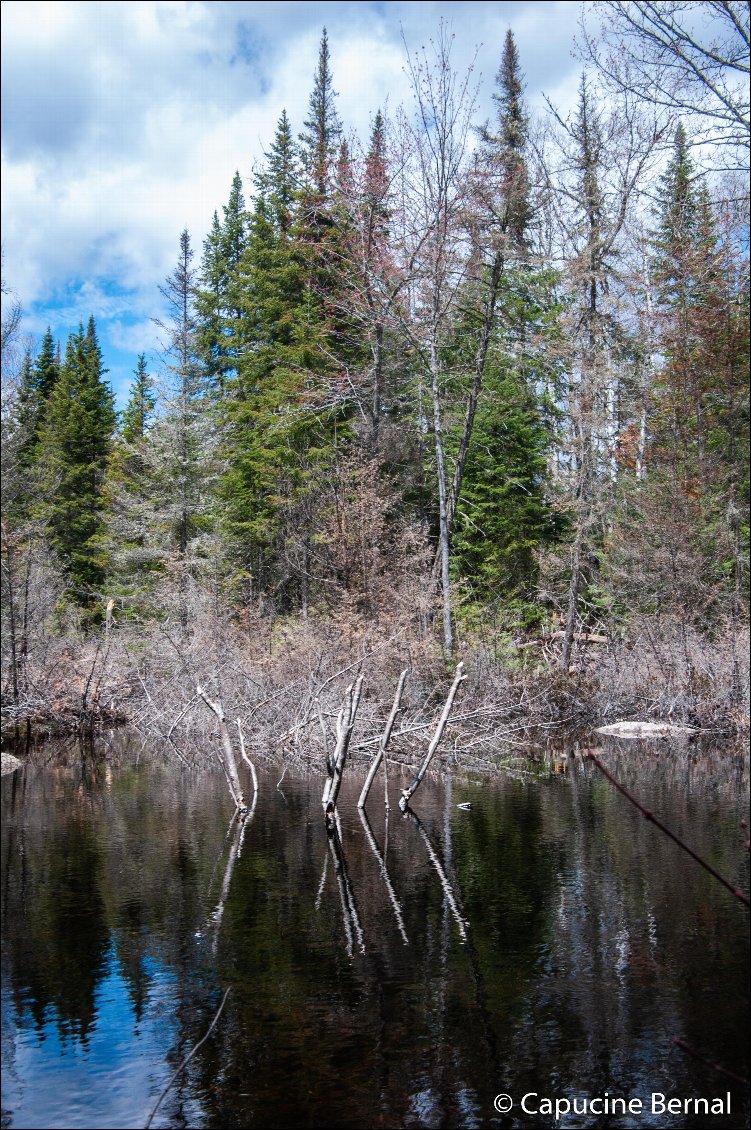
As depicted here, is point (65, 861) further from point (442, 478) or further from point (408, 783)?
point (442, 478)

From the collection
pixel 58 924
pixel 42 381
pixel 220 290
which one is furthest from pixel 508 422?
pixel 42 381

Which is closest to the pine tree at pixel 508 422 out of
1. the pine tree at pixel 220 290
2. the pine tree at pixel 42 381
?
the pine tree at pixel 220 290

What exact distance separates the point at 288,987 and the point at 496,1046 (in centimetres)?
162

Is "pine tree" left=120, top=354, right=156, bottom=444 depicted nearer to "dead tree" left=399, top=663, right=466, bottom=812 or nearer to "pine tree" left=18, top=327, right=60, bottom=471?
"pine tree" left=18, top=327, right=60, bottom=471

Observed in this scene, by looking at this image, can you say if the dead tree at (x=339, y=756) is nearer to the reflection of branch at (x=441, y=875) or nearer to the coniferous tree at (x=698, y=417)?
the reflection of branch at (x=441, y=875)

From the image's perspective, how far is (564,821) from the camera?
11.9 meters

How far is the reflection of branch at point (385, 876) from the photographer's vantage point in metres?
7.81

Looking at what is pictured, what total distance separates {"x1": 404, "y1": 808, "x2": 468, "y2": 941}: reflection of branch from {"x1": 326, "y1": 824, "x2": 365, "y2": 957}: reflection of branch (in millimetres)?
856

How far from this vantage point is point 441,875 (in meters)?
9.33

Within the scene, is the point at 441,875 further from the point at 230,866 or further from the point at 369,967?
the point at 369,967

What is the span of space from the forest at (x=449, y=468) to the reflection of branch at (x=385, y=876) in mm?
2734

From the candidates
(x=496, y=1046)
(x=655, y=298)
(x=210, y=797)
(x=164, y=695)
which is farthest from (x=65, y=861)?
Result: (x=655, y=298)

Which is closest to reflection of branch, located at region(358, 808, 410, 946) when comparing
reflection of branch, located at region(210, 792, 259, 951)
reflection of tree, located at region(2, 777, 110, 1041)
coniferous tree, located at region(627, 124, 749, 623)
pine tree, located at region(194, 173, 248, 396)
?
reflection of branch, located at region(210, 792, 259, 951)

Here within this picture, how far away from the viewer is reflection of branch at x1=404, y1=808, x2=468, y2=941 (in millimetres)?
7930
